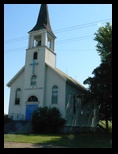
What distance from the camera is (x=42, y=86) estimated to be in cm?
2622

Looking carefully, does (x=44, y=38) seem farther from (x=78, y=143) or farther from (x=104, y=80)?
(x=78, y=143)

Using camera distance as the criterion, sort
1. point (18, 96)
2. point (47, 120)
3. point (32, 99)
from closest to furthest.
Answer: point (47, 120) → point (32, 99) → point (18, 96)

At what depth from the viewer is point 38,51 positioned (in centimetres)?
2764

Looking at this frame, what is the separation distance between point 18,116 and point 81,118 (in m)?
8.51

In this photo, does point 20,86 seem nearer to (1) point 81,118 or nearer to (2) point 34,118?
(2) point 34,118

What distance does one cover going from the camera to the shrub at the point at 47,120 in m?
23.5

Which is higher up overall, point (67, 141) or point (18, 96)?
point (18, 96)

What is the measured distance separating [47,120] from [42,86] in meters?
4.56

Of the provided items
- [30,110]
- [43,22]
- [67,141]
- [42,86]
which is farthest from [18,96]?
[67,141]

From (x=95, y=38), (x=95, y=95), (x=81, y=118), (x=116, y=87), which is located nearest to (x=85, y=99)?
(x=95, y=95)

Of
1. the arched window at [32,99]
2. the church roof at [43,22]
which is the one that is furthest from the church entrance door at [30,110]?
the church roof at [43,22]

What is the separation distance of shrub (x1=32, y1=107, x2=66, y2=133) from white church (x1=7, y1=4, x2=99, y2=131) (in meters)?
1.10

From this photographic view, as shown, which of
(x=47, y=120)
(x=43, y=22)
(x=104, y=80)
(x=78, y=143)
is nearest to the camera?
(x=78, y=143)

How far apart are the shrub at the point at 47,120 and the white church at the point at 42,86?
110 cm
